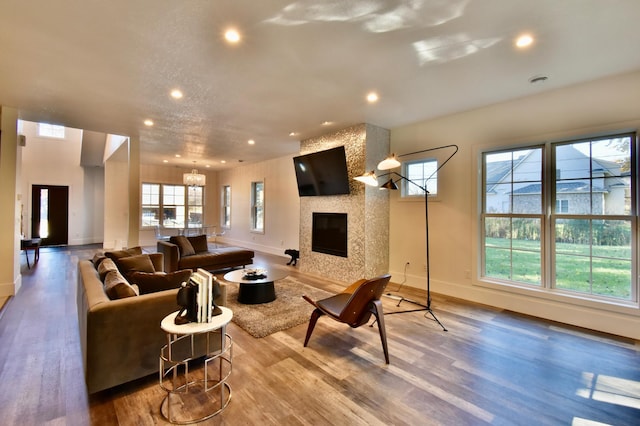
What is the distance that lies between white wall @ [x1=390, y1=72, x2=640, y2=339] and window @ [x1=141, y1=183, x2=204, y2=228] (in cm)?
840

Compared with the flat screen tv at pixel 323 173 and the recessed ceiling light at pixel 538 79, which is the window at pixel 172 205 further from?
the recessed ceiling light at pixel 538 79

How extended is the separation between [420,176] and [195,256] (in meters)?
4.52

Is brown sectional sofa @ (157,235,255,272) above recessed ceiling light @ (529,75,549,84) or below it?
below

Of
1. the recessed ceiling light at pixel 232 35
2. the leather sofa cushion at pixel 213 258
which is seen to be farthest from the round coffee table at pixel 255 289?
the recessed ceiling light at pixel 232 35

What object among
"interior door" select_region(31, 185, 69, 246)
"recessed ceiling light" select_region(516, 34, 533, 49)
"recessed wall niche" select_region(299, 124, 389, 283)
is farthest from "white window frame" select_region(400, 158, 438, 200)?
"interior door" select_region(31, 185, 69, 246)

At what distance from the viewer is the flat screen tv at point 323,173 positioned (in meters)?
4.93

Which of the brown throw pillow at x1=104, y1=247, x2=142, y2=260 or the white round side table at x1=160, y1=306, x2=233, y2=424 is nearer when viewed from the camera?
the white round side table at x1=160, y1=306, x2=233, y2=424

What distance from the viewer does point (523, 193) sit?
3.80 metres

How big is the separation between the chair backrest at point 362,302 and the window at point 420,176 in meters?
2.51

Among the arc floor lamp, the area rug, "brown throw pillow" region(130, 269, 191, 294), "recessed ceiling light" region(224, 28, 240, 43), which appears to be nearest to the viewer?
"recessed ceiling light" region(224, 28, 240, 43)

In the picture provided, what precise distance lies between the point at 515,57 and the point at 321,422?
11.6 ft

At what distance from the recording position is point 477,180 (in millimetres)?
4090

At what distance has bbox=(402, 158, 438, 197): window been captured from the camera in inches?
180

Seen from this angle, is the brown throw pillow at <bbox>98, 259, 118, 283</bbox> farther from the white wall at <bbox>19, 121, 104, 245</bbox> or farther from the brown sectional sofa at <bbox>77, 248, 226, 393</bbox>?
the white wall at <bbox>19, 121, 104, 245</bbox>
